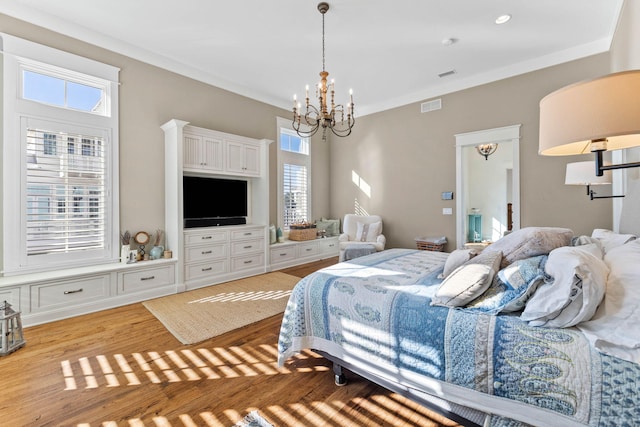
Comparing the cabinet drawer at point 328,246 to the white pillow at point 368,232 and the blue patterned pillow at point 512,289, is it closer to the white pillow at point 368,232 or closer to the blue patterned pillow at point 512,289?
the white pillow at point 368,232

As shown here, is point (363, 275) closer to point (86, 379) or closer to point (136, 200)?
point (86, 379)

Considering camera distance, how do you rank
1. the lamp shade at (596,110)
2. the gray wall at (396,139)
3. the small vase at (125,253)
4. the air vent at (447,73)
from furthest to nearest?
the air vent at (447,73) < the gray wall at (396,139) < the small vase at (125,253) < the lamp shade at (596,110)

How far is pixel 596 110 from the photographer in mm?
958

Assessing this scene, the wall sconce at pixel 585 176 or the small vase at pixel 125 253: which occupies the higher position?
the wall sconce at pixel 585 176

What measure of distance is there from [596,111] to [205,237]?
13.5ft

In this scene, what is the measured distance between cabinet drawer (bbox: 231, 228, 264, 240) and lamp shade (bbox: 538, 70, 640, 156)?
13.2 ft

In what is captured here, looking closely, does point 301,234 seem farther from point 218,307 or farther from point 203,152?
point 218,307

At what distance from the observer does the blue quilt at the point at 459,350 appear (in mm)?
1026

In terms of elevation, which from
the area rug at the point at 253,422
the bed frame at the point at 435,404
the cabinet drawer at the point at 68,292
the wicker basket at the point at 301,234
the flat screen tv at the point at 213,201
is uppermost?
the flat screen tv at the point at 213,201

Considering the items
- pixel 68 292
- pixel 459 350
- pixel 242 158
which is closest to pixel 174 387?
pixel 459 350

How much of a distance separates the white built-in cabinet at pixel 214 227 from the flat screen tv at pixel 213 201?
0.47 ft

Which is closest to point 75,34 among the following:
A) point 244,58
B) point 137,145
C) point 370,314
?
point 137,145

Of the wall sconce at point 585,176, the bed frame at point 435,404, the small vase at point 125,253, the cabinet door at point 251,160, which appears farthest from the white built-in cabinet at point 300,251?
the wall sconce at point 585,176

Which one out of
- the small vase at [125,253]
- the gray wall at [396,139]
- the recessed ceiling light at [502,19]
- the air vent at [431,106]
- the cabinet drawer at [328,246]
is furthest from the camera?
the cabinet drawer at [328,246]
